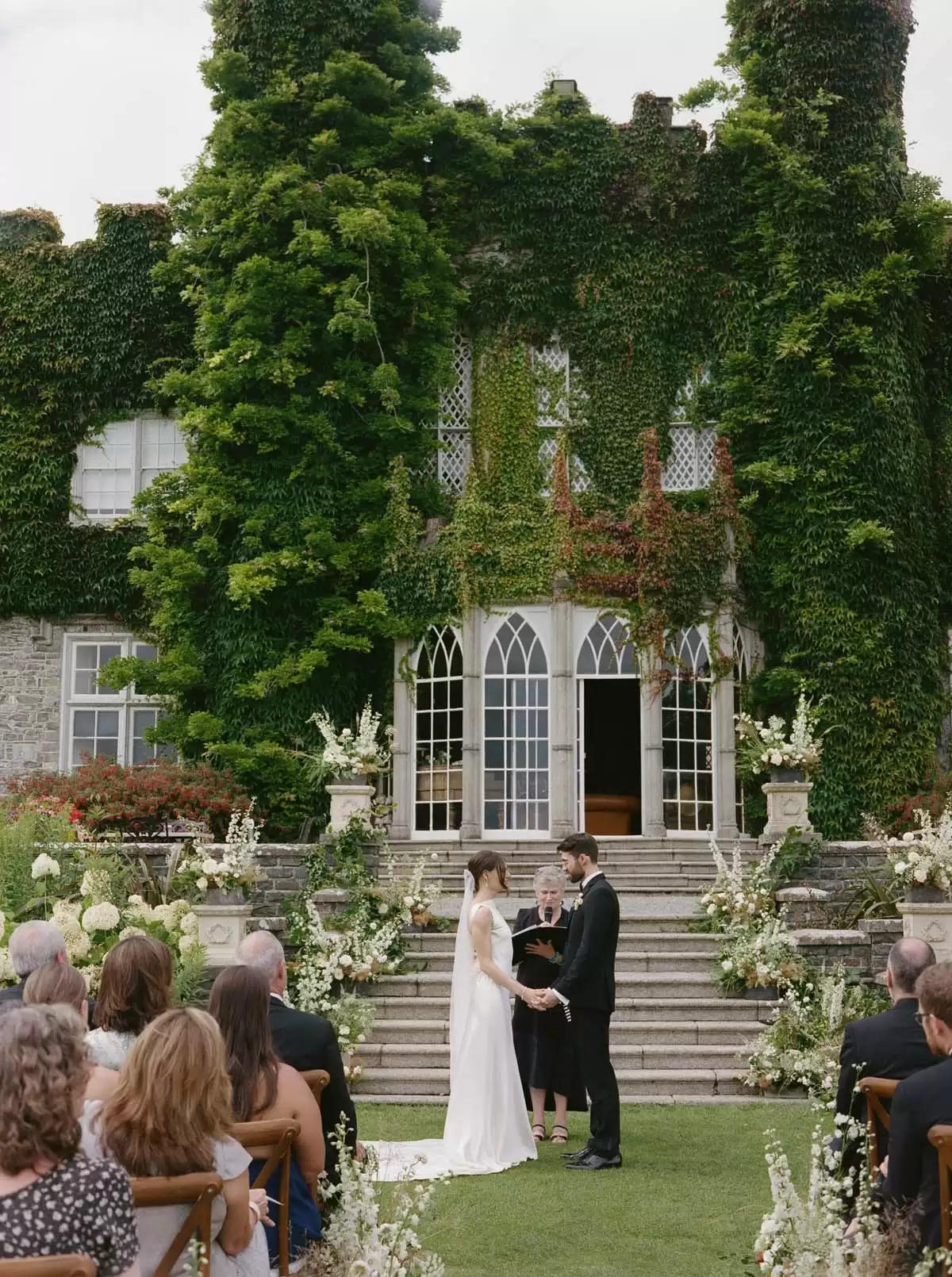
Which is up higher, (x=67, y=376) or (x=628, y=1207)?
(x=67, y=376)

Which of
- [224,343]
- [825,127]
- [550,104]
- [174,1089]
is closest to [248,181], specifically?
[224,343]

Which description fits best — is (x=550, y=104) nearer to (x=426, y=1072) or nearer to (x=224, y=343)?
(x=224, y=343)

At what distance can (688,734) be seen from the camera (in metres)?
18.5

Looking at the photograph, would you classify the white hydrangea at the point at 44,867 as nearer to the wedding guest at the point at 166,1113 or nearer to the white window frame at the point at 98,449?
the white window frame at the point at 98,449

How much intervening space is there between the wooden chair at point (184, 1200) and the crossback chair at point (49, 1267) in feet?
1.81

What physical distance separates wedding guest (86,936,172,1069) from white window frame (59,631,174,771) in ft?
50.8

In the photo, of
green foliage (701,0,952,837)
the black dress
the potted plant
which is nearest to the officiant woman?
the black dress

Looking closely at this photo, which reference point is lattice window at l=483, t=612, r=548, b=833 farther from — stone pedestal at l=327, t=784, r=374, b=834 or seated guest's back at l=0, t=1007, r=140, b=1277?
seated guest's back at l=0, t=1007, r=140, b=1277

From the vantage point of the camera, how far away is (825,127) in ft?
63.2

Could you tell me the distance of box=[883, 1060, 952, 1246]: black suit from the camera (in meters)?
4.61

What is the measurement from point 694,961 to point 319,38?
12.5 m

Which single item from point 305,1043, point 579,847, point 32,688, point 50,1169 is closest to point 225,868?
point 579,847

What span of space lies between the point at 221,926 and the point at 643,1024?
11.7ft

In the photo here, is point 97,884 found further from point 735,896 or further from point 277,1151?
point 277,1151
